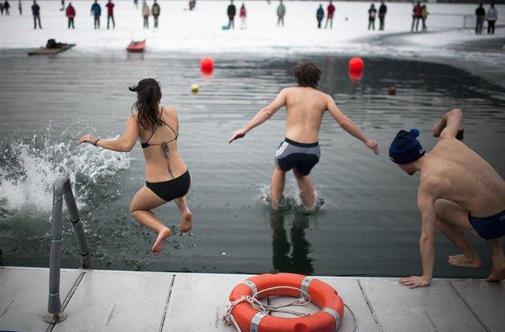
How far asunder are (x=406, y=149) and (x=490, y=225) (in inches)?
38.8

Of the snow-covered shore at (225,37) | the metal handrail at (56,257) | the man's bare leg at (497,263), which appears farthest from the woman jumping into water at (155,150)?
the snow-covered shore at (225,37)

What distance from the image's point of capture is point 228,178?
27.7 ft

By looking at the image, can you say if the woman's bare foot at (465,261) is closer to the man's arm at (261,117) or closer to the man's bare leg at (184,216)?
the man's arm at (261,117)

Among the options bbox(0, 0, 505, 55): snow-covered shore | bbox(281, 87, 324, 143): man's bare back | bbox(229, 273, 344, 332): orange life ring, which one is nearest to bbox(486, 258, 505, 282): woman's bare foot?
bbox(229, 273, 344, 332): orange life ring

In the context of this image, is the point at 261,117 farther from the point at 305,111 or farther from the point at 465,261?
the point at 465,261

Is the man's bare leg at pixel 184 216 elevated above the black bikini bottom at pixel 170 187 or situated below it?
below

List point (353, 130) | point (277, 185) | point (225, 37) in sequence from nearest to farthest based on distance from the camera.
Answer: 1. point (353, 130)
2. point (277, 185)
3. point (225, 37)

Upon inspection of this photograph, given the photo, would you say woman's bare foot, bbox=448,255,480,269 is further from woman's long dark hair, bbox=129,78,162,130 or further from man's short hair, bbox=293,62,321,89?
woman's long dark hair, bbox=129,78,162,130

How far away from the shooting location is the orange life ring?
4.09 metres

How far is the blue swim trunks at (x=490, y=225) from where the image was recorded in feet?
15.4

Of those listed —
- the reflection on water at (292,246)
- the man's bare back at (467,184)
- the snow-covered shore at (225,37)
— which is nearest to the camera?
the man's bare back at (467,184)

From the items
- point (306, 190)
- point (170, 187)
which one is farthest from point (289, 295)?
point (306, 190)

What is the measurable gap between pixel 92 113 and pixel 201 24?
28.8m

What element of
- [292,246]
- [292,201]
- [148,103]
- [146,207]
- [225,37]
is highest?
[225,37]
